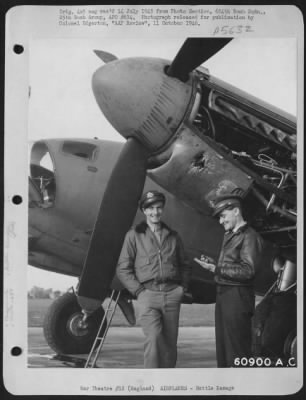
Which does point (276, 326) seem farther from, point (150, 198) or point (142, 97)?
point (142, 97)

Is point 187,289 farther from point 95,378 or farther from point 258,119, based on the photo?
point 258,119

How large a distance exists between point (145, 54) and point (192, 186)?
0.60 metres

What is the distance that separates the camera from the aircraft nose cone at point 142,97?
7.02 feet

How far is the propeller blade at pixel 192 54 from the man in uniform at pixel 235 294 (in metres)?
0.55

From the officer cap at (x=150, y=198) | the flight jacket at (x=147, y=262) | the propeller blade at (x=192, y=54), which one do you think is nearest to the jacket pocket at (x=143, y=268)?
the flight jacket at (x=147, y=262)

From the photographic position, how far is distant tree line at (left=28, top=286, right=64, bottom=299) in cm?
233

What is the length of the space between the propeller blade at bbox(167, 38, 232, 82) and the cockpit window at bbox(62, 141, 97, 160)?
0.56 meters

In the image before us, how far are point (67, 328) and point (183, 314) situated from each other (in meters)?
0.55

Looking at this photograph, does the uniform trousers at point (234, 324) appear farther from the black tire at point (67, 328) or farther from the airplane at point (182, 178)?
the black tire at point (67, 328)

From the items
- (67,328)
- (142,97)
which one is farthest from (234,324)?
(142,97)

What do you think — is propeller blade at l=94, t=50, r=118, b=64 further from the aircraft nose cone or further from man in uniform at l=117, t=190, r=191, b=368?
man in uniform at l=117, t=190, r=191, b=368

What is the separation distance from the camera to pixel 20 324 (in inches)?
90.8

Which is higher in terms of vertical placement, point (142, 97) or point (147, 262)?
point (142, 97)

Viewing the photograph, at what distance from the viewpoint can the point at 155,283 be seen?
2291 mm
